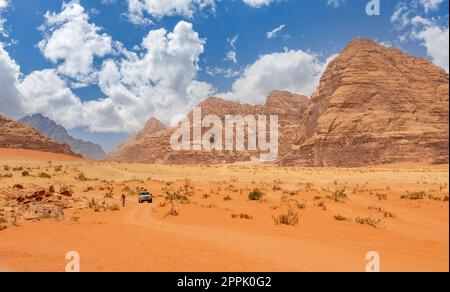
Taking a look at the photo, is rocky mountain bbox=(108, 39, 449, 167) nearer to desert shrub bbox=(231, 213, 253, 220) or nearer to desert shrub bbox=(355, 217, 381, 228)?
desert shrub bbox=(231, 213, 253, 220)

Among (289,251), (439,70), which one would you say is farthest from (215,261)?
(439,70)

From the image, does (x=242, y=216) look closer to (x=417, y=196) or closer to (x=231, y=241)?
(x=231, y=241)

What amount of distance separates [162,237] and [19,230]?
5313 mm

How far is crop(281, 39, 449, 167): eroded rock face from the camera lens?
90.5 m

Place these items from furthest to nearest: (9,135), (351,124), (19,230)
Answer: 1. (351,124)
2. (9,135)
3. (19,230)

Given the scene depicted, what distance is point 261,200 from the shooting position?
19.5m

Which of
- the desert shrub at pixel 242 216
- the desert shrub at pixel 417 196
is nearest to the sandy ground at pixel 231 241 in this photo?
the desert shrub at pixel 242 216

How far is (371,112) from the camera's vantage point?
344 feet

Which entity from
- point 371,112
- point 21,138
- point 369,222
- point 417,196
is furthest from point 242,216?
point 371,112

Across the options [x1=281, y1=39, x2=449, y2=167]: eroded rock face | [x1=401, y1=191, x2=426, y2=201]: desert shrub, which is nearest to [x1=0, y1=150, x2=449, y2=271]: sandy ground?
[x1=401, y1=191, x2=426, y2=201]: desert shrub

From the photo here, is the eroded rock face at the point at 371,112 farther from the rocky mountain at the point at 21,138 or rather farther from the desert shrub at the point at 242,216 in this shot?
the desert shrub at the point at 242,216

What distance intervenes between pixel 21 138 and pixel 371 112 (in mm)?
91888
